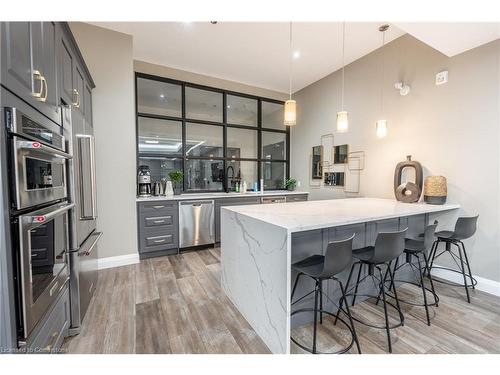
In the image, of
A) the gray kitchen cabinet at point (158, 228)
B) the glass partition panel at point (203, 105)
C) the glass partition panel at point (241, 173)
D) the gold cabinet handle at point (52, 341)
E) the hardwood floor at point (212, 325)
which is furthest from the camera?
the glass partition panel at point (241, 173)

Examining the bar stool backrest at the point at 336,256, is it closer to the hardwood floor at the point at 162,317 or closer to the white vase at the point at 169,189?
the hardwood floor at the point at 162,317

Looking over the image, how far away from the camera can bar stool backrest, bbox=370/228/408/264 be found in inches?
67.1

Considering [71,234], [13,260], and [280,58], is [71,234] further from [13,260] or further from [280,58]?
[280,58]

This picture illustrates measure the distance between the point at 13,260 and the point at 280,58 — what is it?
409 cm

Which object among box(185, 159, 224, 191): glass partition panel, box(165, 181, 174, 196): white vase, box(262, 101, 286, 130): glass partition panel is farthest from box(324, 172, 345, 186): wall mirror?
box(165, 181, 174, 196): white vase

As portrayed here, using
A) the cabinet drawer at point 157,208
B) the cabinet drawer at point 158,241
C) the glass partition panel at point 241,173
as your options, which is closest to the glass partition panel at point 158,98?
the glass partition panel at point 241,173

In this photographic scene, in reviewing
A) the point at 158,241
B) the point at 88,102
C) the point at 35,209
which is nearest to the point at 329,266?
the point at 35,209

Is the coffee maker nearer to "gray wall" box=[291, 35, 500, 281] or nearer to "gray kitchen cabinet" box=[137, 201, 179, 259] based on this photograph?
"gray kitchen cabinet" box=[137, 201, 179, 259]

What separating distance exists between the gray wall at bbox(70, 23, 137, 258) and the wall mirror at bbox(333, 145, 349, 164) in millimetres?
3420

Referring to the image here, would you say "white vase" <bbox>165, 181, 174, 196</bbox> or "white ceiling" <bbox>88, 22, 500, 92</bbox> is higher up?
"white ceiling" <bbox>88, 22, 500, 92</bbox>

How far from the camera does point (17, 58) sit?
111cm

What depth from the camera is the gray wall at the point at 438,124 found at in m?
2.45

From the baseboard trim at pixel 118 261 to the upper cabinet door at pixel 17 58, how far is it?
98.8 inches
